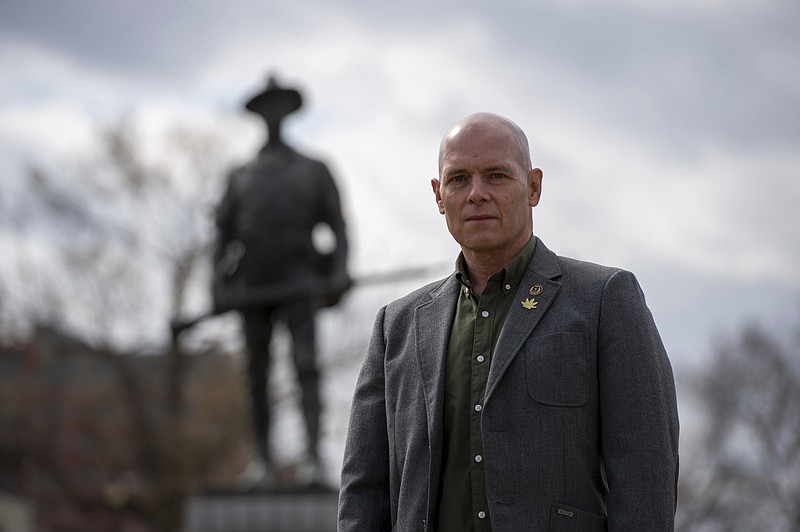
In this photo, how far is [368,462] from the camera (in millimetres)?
2762

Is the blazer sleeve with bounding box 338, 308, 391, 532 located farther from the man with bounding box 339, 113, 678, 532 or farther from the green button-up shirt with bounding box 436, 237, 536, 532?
the green button-up shirt with bounding box 436, 237, 536, 532

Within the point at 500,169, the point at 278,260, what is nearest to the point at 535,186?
the point at 500,169

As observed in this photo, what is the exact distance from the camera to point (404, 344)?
282 centimetres

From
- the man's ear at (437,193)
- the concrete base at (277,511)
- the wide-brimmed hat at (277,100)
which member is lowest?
the concrete base at (277,511)

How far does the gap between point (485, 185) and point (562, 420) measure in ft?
1.74

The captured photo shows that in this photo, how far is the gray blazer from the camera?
242 cm

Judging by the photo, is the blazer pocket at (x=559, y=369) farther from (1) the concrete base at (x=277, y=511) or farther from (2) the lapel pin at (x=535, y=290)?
(1) the concrete base at (x=277, y=511)

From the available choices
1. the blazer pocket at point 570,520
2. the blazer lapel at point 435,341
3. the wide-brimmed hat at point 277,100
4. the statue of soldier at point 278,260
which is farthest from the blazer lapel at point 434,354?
the wide-brimmed hat at point 277,100

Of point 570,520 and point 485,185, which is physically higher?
point 485,185

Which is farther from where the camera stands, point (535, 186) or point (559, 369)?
point (535, 186)

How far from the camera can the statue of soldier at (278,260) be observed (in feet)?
29.8

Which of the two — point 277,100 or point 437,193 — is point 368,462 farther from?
point 277,100

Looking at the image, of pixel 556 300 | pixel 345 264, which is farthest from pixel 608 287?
pixel 345 264

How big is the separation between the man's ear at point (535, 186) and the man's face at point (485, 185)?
0.06 feet
